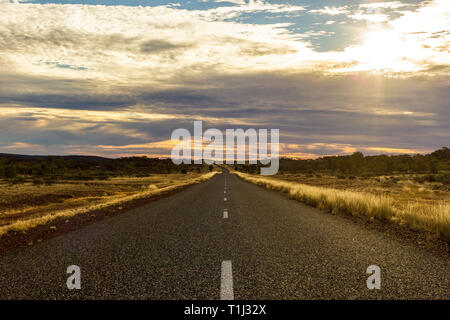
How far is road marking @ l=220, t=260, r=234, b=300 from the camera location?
4523mm

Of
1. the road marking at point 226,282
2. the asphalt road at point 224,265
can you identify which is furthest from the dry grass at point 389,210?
the road marking at point 226,282

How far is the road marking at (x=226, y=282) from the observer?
452cm

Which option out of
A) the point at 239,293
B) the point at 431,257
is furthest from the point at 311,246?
the point at 239,293

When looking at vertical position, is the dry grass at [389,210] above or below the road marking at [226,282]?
below

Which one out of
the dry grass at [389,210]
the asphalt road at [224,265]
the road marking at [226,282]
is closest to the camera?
the road marking at [226,282]

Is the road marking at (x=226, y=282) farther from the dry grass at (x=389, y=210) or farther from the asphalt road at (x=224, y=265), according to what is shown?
the dry grass at (x=389, y=210)

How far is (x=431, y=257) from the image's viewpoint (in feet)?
22.1

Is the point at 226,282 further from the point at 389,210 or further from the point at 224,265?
the point at 389,210

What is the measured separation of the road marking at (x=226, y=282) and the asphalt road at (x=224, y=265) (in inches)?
0.5

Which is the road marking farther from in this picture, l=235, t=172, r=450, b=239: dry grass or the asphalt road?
l=235, t=172, r=450, b=239: dry grass

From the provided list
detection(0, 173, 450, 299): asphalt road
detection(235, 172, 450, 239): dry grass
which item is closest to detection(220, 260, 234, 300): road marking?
detection(0, 173, 450, 299): asphalt road

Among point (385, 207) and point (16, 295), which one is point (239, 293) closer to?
point (16, 295)

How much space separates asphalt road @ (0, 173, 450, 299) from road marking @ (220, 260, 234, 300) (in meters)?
0.01

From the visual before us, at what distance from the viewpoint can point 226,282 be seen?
5.05 metres
